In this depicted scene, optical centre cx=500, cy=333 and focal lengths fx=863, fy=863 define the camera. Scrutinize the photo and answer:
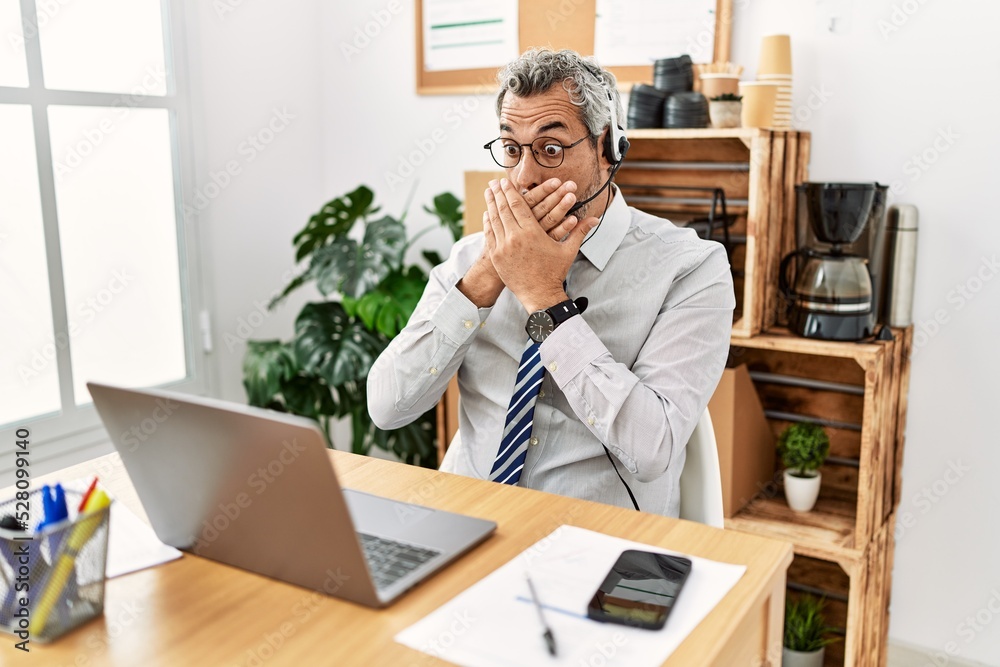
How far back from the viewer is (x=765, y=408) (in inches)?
95.6

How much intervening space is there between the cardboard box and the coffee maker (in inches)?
8.3

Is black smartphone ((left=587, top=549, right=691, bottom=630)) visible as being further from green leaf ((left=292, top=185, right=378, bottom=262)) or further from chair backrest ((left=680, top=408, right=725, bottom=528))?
green leaf ((left=292, top=185, right=378, bottom=262))

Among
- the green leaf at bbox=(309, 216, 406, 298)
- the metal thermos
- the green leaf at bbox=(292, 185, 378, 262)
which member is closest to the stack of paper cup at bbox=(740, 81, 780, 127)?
the metal thermos

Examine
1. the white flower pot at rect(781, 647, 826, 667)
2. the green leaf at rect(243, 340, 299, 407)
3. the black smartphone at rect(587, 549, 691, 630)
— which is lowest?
the white flower pot at rect(781, 647, 826, 667)

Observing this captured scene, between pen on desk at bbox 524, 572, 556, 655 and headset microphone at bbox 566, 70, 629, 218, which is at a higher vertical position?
Result: headset microphone at bbox 566, 70, 629, 218

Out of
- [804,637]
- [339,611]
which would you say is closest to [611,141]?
[339,611]

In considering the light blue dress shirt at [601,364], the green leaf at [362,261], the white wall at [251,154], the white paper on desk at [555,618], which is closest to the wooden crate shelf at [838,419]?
the light blue dress shirt at [601,364]

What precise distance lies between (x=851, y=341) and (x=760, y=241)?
12.4 inches

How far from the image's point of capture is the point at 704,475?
1424 millimetres

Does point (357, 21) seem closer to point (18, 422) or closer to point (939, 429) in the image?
point (18, 422)

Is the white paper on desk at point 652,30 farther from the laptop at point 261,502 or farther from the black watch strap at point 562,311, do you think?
the laptop at point 261,502

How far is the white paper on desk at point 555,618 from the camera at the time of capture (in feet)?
2.58

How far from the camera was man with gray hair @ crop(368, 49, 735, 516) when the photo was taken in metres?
1.38

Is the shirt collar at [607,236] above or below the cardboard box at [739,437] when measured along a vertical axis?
above
